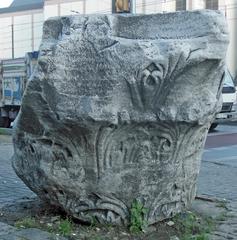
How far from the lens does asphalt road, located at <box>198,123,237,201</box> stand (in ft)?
26.5

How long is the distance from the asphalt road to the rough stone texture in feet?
8.06

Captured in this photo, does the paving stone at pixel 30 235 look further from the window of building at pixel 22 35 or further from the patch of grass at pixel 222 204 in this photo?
the window of building at pixel 22 35

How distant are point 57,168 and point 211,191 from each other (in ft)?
11.1

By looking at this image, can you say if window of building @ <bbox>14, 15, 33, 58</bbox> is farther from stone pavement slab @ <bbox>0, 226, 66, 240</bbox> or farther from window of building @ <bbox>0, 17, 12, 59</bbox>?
stone pavement slab @ <bbox>0, 226, 66, 240</bbox>

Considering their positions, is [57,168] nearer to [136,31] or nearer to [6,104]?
[136,31]

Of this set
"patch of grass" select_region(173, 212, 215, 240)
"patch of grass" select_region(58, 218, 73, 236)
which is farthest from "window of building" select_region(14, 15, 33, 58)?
"patch of grass" select_region(58, 218, 73, 236)

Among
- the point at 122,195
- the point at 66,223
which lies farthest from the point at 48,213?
the point at 122,195

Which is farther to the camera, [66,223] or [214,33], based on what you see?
[66,223]

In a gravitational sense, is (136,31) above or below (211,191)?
above

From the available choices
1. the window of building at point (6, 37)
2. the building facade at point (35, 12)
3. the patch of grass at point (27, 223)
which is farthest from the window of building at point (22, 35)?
the patch of grass at point (27, 223)

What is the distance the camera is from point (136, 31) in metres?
5.27

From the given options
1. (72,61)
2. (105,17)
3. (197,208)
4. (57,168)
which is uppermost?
(105,17)

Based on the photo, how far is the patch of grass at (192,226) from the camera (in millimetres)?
5437

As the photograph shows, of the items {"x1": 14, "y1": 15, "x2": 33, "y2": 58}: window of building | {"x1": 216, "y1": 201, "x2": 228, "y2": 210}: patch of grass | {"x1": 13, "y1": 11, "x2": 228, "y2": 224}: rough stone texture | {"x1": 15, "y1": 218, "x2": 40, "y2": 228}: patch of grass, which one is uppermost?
{"x1": 14, "y1": 15, "x2": 33, "y2": 58}: window of building
